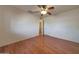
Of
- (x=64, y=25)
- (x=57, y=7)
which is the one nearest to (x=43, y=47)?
(x=64, y=25)

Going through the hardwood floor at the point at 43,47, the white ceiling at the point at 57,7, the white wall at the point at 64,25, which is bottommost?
the hardwood floor at the point at 43,47

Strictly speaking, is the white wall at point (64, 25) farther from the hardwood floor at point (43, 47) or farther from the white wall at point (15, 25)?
the white wall at point (15, 25)

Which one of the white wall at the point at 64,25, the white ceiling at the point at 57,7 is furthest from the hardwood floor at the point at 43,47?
the white ceiling at the point at 57,7

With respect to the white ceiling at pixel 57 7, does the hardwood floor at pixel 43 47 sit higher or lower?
lower

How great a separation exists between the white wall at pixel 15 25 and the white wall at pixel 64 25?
0.17 metres

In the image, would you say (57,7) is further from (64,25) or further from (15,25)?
(15,25)

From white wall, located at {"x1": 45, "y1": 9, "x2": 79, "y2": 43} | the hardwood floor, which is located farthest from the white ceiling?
the hardwood floor

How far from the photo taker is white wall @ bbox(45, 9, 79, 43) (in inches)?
66.2

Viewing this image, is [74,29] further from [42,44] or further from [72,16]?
[42,44]

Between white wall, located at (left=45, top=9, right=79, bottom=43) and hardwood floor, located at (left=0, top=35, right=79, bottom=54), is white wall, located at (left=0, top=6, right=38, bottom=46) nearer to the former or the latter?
hardwood floor, located at (left=0, top=35, right=79, bottom=54)

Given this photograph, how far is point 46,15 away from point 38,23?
14 centimetres

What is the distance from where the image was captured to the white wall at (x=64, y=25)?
5.52 ft
